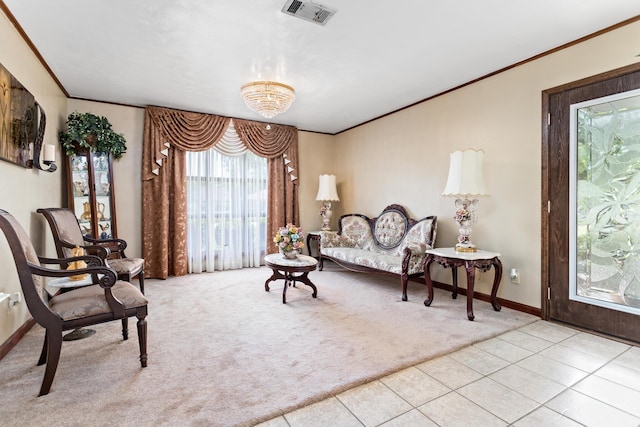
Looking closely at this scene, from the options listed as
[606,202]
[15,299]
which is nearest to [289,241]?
[15,299]

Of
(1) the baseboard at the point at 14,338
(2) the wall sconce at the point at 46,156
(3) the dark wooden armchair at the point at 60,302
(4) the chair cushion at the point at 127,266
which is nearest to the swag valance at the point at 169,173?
(4) the chair cushion at the point at 127,266

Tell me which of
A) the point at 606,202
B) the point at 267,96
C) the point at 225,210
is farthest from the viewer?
the point at 225,210

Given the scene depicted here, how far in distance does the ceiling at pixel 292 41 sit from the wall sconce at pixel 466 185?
0.96m

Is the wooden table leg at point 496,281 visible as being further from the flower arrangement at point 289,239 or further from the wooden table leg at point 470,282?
the flower arrangement at point 289,239

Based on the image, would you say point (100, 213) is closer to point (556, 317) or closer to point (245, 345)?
point (245, 345)

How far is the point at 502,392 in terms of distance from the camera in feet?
5.97

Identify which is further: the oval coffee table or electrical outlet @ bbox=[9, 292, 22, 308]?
the oval coffee table

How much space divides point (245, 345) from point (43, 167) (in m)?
2.87

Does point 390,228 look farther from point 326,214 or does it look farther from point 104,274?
point 104,274

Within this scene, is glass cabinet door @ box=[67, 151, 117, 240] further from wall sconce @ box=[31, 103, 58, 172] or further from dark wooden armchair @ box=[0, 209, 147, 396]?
dark wooden armchair @ box=[0, 209, 147, 396]

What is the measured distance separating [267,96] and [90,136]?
2430 millimetres

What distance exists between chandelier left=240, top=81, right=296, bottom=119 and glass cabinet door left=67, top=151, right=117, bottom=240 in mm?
2241

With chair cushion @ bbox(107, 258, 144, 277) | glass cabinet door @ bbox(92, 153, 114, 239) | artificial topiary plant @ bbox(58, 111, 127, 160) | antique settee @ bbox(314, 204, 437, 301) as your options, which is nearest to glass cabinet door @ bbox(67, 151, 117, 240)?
glass cabinet door @ bbox(92, 153, 114, 239)

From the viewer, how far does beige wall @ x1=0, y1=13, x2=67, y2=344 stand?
2.26 m
